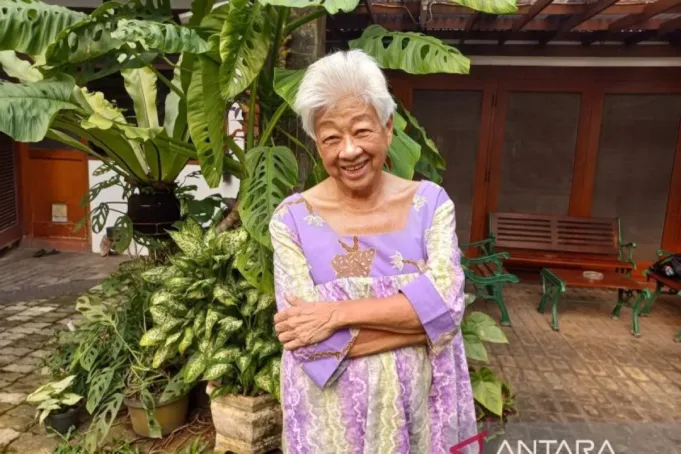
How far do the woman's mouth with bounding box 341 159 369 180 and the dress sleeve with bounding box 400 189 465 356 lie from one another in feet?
0.72

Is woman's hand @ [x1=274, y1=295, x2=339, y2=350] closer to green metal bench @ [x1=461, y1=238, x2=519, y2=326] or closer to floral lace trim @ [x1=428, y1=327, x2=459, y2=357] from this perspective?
floral lace trim @ [x1=428, y1=327, x2=459, y2=357]

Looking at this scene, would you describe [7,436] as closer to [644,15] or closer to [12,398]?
[12,398]

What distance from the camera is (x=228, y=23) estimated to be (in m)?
1.52

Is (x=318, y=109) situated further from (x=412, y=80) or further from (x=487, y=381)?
(x=412, y=80)

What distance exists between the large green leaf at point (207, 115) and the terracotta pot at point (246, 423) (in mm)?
955

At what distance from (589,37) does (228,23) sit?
4198mm

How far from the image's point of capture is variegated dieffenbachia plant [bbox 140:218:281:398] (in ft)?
6.77

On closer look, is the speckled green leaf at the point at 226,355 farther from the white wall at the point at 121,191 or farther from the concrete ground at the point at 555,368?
A: the white wall at the point at 121,191

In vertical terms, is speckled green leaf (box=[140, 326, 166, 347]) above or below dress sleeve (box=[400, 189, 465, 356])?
below

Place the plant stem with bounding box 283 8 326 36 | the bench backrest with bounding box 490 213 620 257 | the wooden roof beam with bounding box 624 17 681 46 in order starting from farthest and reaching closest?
the bench backrest with bounding box 490 213 620 257 → the wooden roof beam with bounding box 624 17 681 46 → the plant stem with bounding box 283 8 326 36

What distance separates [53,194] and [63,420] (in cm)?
434

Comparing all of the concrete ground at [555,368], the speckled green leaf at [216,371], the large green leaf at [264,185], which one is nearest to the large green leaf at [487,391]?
the concrete ground at [555,368]

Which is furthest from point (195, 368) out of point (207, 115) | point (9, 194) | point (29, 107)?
point (9, 194)

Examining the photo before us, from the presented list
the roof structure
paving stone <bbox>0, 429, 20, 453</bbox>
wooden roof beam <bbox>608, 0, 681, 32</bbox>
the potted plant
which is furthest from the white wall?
wooden roof beam <bbox>608, 0, 681, 32</bbox>
